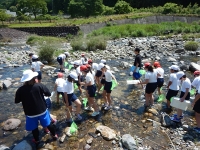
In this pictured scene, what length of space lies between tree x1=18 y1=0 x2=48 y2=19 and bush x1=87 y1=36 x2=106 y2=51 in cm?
3916

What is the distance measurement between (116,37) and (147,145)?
78.3 ft

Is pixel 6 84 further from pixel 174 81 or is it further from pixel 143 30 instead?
pixel 143 30

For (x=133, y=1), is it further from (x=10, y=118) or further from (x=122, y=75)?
(x=10, y=118)

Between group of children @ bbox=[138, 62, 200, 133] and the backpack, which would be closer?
group of children @ bbox=[138, 62, 200, 133]

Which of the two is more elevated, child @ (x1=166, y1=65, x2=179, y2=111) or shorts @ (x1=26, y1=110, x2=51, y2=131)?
child @ (x1=166, y1=65, x2=179, y2=111)

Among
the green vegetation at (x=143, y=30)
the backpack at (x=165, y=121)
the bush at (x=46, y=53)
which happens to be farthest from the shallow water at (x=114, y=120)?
the green vegetation at (x=143, y=30)

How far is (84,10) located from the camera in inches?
1959

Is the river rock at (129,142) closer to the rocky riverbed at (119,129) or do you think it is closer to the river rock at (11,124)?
the rocky riverbed at (119,129)

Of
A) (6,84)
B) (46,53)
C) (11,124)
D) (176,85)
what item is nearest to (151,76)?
(176,85)

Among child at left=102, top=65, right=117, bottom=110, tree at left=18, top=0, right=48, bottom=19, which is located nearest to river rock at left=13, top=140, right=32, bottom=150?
child at left=102, top=65, right=117, bottom=110

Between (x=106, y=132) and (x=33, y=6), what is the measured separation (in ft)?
182

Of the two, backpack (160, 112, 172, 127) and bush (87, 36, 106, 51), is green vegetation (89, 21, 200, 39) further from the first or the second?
backpack (160, 112, 172, 127)

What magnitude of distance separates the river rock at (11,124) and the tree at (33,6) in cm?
5195

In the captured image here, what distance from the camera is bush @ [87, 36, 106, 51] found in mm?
20602
